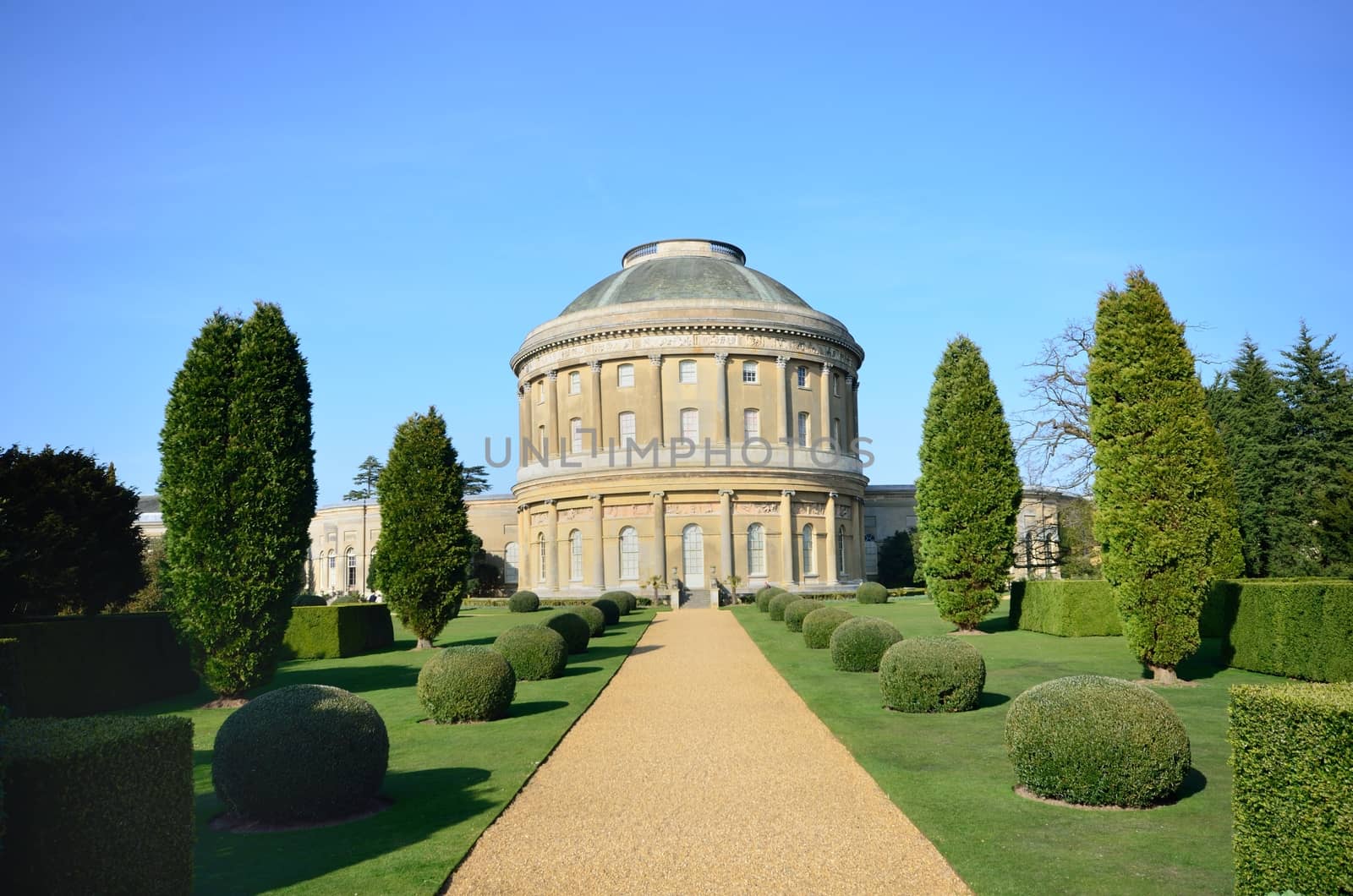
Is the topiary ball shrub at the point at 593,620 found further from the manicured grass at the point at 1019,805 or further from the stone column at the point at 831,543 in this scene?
the stone column at the point at 831,543

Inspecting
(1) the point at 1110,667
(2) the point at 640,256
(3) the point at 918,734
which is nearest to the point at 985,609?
(1) the point at 1110,667

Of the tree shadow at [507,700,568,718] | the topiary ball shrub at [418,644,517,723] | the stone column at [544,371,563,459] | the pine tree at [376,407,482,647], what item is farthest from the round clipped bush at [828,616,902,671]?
the stone column at [544,371,563,459]

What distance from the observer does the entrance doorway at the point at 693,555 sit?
168ft

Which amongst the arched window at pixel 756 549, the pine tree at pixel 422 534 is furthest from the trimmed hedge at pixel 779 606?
the arched window at pixel 756 549

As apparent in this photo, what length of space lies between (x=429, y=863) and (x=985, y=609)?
23620mm

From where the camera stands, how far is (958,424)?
29328 millimetres

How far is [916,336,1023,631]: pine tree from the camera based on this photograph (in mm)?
28797

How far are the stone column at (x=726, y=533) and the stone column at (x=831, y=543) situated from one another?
19.6ft

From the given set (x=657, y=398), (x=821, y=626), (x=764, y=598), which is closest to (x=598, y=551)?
(x=657, y=398)

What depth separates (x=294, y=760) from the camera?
31.3ft

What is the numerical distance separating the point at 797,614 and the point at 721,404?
78.5 ft

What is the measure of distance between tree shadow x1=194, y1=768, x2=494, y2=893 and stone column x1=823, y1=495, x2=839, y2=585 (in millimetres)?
43490

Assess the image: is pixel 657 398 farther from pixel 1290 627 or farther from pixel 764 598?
pixel 1290 627

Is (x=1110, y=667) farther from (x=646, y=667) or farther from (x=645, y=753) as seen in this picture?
(x=645, y=753)
